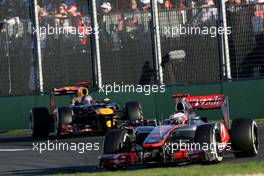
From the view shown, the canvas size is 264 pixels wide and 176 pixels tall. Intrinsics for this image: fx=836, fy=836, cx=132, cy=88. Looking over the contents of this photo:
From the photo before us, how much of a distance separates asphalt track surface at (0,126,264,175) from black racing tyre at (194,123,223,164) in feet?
1.96

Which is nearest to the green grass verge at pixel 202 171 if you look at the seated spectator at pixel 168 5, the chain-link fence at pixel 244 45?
the chain-link fence at pixel 244 45

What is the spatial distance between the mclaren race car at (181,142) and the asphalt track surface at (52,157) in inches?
14.2

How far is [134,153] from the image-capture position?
40.9ft

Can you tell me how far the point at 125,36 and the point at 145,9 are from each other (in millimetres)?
961

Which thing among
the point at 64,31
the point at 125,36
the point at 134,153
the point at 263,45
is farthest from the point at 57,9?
the point at 134,153

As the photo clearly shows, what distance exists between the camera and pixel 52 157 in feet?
52.2

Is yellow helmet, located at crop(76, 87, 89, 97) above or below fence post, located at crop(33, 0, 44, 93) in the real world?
below

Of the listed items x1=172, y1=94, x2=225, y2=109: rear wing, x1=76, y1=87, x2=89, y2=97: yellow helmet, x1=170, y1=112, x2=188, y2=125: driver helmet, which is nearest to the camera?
x1=170, y1=112, x2=188, y2=125: driver helmet

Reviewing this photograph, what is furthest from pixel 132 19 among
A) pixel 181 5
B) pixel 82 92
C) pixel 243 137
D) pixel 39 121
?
pixel 243 137

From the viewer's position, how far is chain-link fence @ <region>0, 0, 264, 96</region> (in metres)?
23.1

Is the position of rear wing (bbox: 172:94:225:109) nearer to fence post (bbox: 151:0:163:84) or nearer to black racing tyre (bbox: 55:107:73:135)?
black racing tyre (bbox: 55:107:73:135)

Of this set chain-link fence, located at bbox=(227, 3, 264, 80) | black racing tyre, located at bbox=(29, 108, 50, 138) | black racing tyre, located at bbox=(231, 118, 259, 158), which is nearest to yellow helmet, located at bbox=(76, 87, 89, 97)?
black racing tyre, located at bbox=(29, 108, 50, 138)

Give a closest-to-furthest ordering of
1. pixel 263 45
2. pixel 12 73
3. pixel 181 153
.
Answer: pixel 181 153
pixel 263 45
pixel 12 73

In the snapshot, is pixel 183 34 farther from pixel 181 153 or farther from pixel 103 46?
pixel 181 153
